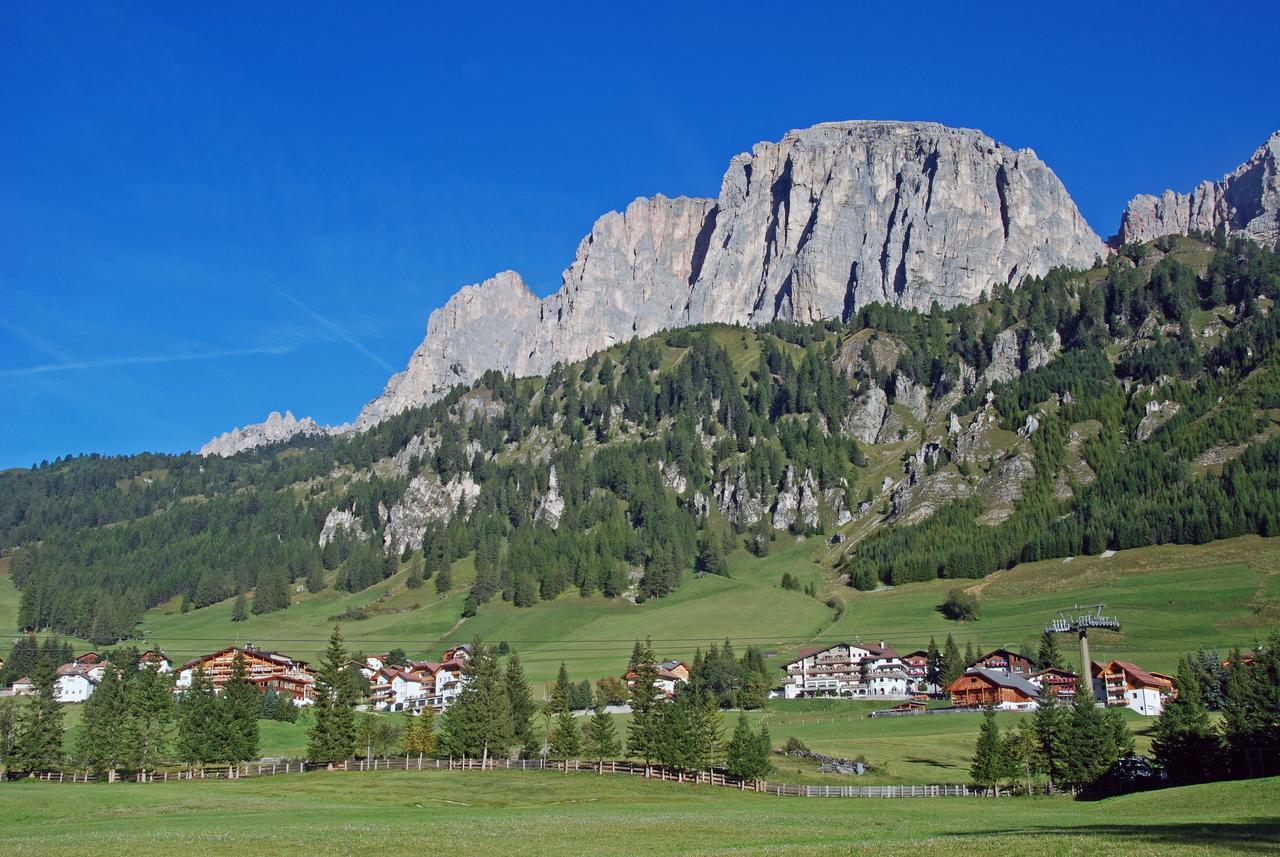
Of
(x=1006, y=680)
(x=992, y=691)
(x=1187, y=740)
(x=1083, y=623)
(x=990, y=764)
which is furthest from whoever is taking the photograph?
(x=1006, y=680)

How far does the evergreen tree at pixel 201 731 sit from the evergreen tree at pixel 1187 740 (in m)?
80.1

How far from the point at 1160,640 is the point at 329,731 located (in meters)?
127

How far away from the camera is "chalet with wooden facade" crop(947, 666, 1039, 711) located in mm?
144125

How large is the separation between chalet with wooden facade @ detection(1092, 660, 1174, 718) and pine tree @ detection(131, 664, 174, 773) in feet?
362

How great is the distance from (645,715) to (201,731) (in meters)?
41.2

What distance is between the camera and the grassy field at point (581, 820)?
1518 inches

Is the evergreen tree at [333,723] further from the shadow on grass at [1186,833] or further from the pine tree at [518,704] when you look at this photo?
the shadow on grass at [1186,833]

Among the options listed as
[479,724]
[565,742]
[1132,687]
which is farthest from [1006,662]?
[479,724]

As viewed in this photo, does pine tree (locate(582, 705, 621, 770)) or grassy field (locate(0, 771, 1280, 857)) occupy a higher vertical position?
pine tree (locate(582, 705, 621, 770))

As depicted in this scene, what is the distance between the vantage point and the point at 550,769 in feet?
322

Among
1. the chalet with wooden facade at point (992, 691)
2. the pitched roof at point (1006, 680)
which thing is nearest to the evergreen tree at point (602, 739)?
the chalet with wooden facade at point (992, 691)

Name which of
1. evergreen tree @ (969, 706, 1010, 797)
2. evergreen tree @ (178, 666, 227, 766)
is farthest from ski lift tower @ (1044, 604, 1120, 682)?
evergreen tree @ (178, 666, 227, 766)

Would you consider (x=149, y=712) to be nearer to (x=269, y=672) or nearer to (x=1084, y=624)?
(x=269, y=672)

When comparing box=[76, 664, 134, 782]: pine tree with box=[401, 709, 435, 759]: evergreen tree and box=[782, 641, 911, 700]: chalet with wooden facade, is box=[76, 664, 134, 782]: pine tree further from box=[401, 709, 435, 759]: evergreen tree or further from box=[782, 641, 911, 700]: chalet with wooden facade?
box=[782, 641, 911, 700]: chalet with wooden facade
